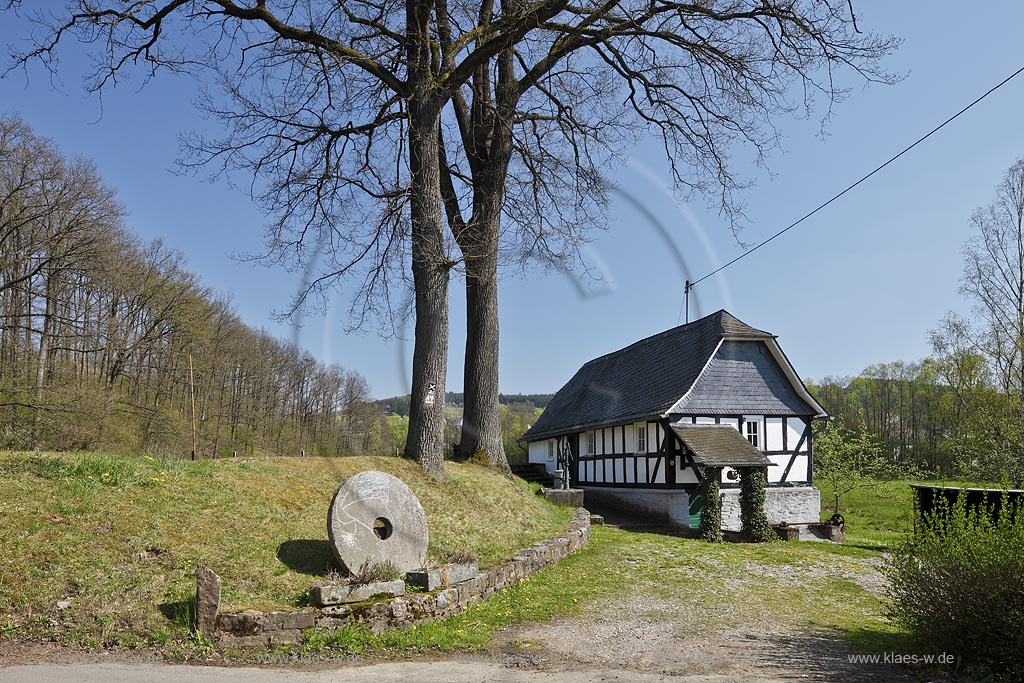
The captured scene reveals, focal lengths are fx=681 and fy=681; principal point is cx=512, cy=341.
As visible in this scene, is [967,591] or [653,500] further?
[653,500]

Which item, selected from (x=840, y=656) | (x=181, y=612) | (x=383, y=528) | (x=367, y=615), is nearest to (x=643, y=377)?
(x=383, y=528)

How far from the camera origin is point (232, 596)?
285 inches

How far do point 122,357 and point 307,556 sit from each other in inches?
726

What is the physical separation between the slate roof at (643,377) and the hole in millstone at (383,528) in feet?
44.6

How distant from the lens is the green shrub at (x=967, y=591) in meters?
5.92

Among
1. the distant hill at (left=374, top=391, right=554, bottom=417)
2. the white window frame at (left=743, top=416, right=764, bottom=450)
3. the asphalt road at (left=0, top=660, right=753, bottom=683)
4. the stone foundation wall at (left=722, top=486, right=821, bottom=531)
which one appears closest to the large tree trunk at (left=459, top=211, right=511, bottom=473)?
the distant hill at (left=374, top=391, right=554, bottom=417)

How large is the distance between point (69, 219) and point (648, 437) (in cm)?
1919

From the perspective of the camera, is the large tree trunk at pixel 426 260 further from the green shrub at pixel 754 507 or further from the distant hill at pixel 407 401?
the green shrub at pixel 754 507

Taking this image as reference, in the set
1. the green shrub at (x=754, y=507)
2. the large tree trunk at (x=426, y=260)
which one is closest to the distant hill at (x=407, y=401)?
the large tree trunk at (x=426, y=260)

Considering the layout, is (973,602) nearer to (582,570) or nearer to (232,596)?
(582,570)

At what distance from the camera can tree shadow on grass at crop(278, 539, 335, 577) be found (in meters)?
8.10

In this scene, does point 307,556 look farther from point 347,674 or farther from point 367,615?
point 347,674

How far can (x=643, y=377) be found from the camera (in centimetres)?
2586

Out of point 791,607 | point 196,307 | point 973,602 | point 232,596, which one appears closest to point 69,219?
point 196,307
